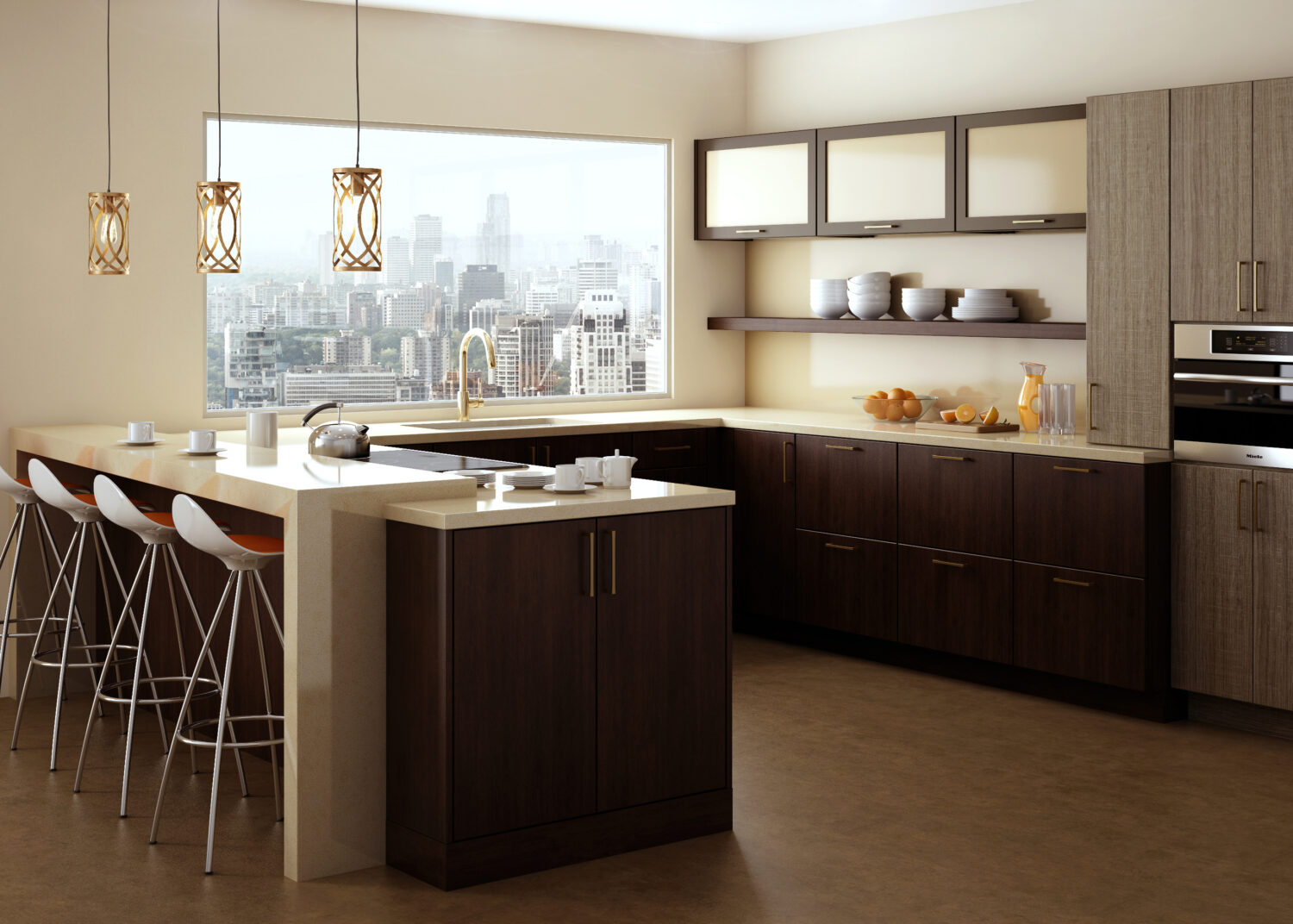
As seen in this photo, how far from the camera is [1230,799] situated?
4.53 meters

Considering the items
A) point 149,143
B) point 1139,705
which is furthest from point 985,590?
point 149,143

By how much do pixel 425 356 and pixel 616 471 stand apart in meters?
2.77

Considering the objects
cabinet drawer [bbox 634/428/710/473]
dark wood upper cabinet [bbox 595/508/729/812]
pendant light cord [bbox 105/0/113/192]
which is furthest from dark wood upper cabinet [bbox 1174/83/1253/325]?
pendant light cord [bbox 105/0/113/192]

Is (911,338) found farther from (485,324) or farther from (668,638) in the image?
(668,638)

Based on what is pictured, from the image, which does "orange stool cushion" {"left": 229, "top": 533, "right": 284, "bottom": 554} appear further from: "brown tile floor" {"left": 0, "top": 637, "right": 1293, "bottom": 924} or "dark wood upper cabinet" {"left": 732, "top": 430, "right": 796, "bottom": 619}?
"dark wood upper cabinet" {"left": 732, "top": 430, "right": 796, "bottom": 619}

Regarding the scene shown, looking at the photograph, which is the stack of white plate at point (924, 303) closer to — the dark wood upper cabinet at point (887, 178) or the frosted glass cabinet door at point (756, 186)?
the dark wood upper cabinet at point (887, 178)

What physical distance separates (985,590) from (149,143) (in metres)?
3.81

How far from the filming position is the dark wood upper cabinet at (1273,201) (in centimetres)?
498

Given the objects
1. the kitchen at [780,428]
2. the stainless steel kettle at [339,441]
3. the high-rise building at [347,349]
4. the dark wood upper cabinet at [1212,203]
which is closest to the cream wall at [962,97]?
the kitchen at [780,428]

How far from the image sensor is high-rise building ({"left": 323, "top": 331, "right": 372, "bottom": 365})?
21.5 feet

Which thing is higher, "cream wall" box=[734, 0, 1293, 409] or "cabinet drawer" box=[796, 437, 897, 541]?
"cream wall" box=[734, 0, 1293, 409]

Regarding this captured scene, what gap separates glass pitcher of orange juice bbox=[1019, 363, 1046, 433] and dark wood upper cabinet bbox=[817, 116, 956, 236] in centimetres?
70

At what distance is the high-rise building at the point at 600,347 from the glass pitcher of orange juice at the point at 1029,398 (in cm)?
213

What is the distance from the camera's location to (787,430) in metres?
6.58
